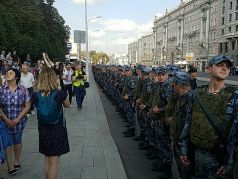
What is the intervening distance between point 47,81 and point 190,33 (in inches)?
4548

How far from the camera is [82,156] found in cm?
693

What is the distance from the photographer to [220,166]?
143 inches

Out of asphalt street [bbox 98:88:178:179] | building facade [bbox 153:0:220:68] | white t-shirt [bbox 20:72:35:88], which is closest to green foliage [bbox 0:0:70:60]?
white t-shirt [bbox 20:72:35:88]

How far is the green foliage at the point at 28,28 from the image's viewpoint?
26.6m

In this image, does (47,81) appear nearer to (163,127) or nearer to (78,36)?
(163,127)

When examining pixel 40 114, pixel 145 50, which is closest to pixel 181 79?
pixel 40 114

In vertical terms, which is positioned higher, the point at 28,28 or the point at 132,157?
the point at 28,28

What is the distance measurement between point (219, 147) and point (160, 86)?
8.91 feet

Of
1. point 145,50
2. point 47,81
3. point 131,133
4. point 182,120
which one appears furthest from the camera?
point 145,50

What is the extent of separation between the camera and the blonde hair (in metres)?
4.54

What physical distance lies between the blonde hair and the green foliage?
19942 millimetres

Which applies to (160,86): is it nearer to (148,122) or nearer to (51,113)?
(148,122)

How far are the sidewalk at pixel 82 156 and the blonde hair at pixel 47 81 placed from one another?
1775mm

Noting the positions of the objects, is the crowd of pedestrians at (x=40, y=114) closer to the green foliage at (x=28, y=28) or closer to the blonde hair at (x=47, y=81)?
the blonde hair at (x=47, y=81)
